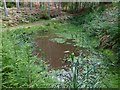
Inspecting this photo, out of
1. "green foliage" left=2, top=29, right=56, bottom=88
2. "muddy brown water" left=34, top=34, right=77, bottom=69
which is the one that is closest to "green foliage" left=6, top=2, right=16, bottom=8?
"muddy brown water" left=34, top=34, right=77, bottom=69

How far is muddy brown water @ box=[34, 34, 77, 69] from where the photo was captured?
19.3 ft

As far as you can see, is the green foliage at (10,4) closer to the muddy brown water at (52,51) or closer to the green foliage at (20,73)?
the muddy brown water at (52,51)

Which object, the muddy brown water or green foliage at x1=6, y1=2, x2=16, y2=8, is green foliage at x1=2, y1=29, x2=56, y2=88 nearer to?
the muddy brown water

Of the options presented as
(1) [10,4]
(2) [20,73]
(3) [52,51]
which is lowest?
(3) [52,51]

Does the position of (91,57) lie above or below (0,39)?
below

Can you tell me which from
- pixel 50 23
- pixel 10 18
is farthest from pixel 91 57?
pixel 10 18

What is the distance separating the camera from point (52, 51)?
23.0ft

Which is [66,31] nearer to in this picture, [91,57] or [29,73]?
[91,57]

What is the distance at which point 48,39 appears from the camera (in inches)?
337

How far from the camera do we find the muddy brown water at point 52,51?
588 centimetres

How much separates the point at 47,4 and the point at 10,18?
10.8ft

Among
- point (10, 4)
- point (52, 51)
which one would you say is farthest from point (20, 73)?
point (10, 4)

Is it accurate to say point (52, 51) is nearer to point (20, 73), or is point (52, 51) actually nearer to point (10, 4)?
point (20, 73)

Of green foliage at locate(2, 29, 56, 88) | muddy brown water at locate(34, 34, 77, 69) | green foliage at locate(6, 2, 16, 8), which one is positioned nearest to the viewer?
green foliage at locate(2, 29, 56, 88)
